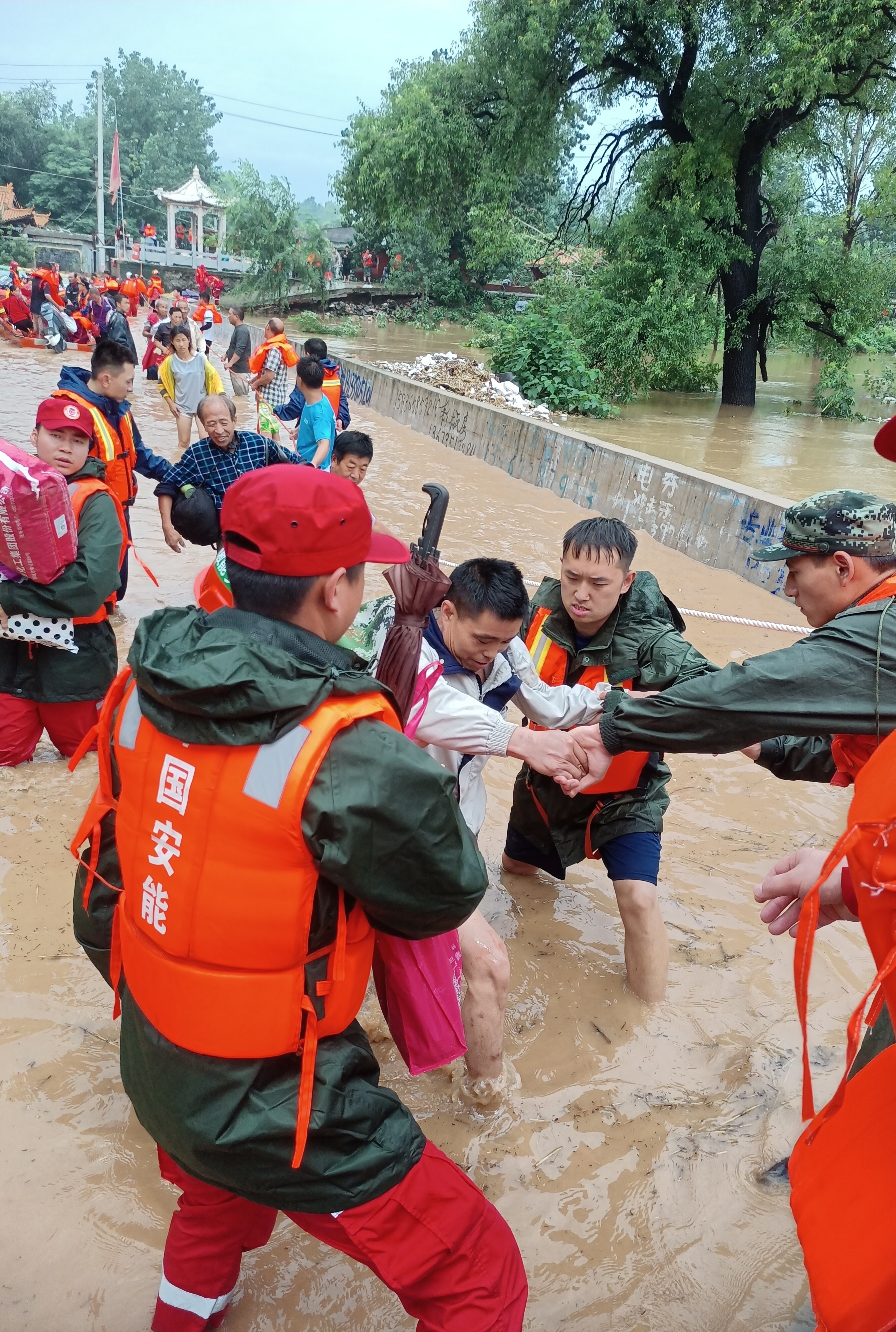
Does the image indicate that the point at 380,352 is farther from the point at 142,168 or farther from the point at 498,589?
the point at 142,168

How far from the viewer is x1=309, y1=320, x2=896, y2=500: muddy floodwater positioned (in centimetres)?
1434

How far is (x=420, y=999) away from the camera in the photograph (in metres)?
2.17

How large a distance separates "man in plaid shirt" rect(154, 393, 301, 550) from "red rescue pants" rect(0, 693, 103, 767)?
1.73 metres

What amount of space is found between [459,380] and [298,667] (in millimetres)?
18446

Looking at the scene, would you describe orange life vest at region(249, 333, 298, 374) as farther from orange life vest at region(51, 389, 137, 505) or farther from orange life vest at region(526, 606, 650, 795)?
orange life vest at region(526, 606, 650, 795)

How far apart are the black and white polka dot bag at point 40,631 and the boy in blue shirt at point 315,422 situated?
4.05 metres

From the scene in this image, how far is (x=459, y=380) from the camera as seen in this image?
1909cm

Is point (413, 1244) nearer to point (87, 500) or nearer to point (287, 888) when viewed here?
point (287, 888)

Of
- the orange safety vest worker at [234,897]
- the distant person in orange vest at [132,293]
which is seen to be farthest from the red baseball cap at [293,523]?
the distant person in orange vest at [132,293]

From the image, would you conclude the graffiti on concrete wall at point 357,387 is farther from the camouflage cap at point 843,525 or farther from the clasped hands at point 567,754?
the camouflage cap at point 843,525

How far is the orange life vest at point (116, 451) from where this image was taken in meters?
5.71

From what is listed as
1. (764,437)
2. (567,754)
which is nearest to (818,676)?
(567,754)

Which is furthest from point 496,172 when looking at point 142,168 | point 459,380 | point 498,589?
point 142,168

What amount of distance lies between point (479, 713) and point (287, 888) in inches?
48.8
